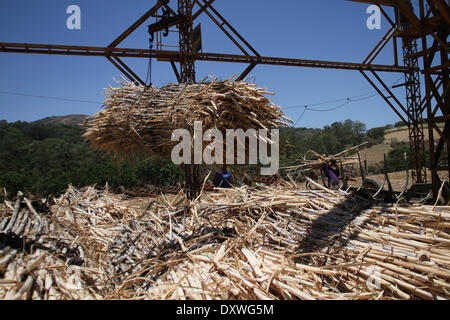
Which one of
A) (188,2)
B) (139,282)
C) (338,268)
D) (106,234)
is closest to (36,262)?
(139,282)

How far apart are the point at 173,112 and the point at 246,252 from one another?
2.52 metres

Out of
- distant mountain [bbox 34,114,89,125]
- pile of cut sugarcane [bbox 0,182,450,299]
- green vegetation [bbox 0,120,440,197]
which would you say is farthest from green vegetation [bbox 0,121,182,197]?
distant mountain [bbox 34,114,89,125]

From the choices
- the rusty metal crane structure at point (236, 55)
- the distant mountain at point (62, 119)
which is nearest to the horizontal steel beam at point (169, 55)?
the rusty metal crane structure at point (236, 55)

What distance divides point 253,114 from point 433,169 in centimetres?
639

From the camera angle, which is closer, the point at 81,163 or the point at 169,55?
the point at 169,55

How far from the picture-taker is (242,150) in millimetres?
4797

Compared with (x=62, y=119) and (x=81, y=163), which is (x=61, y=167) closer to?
(x=81, y=163)

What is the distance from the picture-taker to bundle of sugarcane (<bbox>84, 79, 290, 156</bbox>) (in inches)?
171

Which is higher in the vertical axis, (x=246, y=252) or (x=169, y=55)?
(x=169, y=55)

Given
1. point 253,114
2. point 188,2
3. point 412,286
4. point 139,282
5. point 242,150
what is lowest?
point 139,282

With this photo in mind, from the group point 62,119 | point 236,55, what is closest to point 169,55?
point 236,55

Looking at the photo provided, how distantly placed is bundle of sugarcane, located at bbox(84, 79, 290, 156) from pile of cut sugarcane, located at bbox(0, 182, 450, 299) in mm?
1234

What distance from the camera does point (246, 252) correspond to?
2500 millimetres
